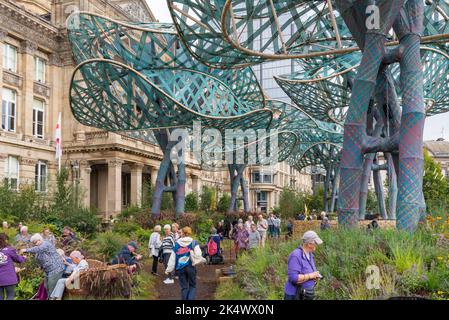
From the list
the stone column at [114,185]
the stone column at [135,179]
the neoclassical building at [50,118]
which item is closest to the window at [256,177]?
the neoclassical building at [50,118]

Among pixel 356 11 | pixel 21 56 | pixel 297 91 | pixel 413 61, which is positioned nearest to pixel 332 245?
pixel 413 61

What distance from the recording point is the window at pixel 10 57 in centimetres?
3794

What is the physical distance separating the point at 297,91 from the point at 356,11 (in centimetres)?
1641

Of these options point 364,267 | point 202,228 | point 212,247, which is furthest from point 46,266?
point 202,228

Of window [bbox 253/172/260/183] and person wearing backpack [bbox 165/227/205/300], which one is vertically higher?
window [bbox 253/172/260/183]

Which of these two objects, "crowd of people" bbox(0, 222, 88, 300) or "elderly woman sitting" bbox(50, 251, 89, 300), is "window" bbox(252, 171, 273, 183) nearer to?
"elderly woman sitting" bbox(50, 251, 89, 300)

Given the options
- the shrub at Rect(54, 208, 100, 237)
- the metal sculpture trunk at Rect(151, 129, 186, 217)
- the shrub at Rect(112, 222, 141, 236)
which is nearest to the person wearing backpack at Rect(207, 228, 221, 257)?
the shrub at Rect(112, 222, 141, 236)

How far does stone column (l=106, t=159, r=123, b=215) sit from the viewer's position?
43.5 meters

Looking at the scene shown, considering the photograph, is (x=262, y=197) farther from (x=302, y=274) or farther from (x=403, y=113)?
(x=302, y=274)

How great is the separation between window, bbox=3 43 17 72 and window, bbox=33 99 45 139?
146 inches

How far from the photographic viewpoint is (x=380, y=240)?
30.3 feet

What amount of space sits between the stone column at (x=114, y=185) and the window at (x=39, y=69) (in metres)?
9.25

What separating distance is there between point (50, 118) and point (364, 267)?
39.5m

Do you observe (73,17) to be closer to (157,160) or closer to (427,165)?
(157,160)
